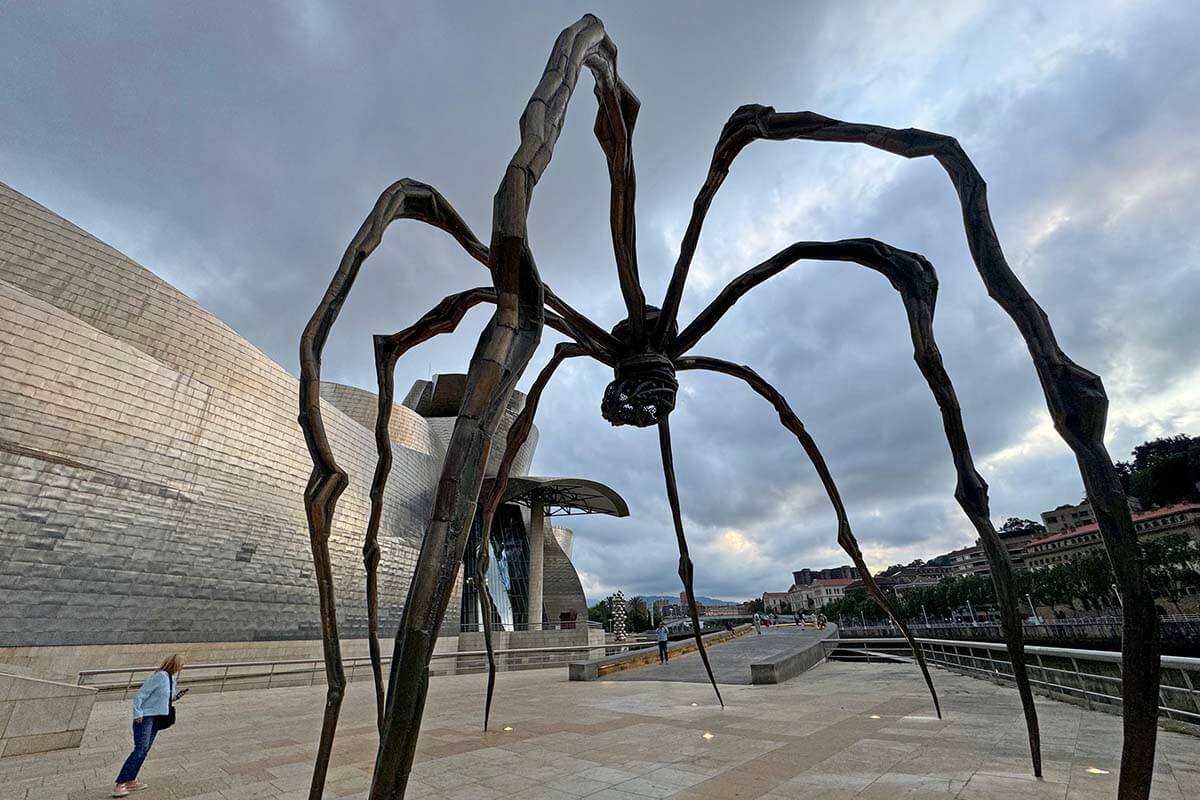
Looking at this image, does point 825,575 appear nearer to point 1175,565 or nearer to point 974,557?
point 974,557

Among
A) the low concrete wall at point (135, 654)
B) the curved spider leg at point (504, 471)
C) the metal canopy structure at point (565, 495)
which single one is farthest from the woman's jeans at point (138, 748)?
the metal canopy structure at point (565, 495)

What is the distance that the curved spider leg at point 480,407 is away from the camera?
1244mm

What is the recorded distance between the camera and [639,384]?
15.4ft

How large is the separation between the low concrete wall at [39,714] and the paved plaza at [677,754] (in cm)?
47

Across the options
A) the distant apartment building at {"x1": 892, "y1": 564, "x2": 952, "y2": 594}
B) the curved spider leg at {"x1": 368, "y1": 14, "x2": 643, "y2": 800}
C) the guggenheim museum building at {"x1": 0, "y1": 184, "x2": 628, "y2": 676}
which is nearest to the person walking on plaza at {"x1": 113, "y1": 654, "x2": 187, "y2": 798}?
the curved spider leg at {"x1": 368, "y1": 14, "x2": 643, "y2": 800}

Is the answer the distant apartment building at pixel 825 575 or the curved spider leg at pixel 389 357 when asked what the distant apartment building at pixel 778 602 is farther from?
the curved spider leg at pixel 389 357

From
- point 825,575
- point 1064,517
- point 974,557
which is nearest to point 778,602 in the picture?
point 825,575

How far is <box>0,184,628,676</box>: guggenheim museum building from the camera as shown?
1388cm

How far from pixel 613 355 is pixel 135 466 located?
19.2 metres

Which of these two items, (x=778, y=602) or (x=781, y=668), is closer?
(x=781, y=668)

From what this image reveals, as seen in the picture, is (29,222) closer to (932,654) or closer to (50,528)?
(50,528)

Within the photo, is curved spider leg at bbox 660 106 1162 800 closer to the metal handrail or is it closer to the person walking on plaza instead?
the metal handrail

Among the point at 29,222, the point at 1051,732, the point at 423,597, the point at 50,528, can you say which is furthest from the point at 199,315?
the point at 1051,732

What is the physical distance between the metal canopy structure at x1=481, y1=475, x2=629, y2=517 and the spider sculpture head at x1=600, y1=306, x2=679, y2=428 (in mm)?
28978
